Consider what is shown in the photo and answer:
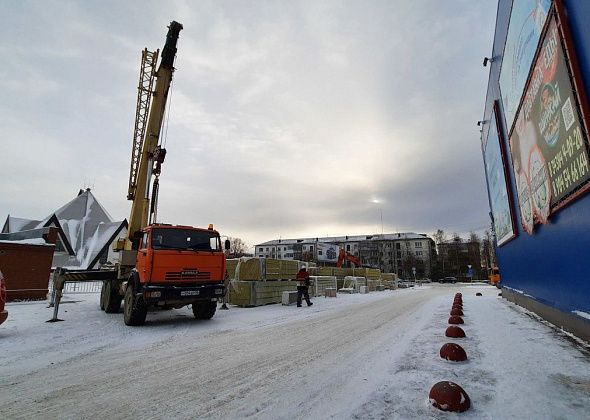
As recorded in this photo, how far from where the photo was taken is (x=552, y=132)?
5.09 m

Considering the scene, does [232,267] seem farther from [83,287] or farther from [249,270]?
[83,287]

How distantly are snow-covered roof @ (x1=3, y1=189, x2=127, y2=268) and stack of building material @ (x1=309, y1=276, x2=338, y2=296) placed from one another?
28.3m

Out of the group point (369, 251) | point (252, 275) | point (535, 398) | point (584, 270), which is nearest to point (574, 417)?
point (535, 398)

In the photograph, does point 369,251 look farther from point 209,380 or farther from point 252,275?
point 209,380

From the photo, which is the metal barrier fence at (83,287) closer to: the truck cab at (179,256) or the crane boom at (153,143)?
the crane boom at (153,143)

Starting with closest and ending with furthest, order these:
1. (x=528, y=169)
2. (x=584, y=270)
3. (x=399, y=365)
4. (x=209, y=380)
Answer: (x=209, y=380), (x=399, y=365), (x=584, y=270), (x=528, y=169)

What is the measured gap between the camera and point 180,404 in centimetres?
312

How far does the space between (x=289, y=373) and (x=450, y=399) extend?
196 cm

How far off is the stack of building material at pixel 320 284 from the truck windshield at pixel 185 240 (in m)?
11.9

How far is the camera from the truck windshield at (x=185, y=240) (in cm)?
848

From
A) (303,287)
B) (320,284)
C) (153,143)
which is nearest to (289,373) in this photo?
(303,287)

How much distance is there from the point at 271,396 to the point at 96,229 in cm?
4707

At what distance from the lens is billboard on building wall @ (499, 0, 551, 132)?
560 centimetres

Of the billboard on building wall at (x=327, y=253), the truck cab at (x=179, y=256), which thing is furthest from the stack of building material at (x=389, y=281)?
the billboard on building wall at (x=327, y=253)
